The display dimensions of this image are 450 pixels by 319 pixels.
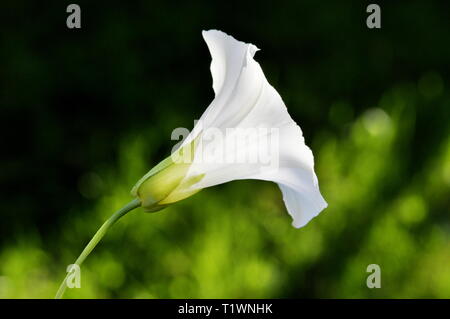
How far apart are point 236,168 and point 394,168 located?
1088 millimetres

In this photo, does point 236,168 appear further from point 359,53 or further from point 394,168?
point 359,53

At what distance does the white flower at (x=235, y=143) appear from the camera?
875 mm

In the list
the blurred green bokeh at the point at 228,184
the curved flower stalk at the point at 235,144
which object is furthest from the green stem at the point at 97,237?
the blurred green bokeh at the point at 228,184

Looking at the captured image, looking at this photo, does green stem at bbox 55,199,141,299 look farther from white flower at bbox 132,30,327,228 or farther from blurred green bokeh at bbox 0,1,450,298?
blurred green bokeh at bbox 0,1,450,298

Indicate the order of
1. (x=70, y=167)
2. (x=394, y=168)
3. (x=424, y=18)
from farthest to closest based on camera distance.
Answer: (x=424, y=18) → (x=70, y=167) → (x=394, y=168)

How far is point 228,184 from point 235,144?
1169 mm

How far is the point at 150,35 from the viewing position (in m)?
2.59

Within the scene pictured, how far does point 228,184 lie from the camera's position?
2.08 metres

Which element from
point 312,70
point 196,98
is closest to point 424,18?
point 312,70

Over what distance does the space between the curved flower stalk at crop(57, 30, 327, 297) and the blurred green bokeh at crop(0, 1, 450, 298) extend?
0.83 metres

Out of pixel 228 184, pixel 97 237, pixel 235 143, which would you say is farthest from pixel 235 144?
pixel 228 184

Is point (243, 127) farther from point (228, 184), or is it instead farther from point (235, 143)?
point (228, 184)

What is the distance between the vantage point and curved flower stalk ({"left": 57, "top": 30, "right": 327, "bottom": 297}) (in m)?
0.88

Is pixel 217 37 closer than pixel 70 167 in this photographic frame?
Yes
